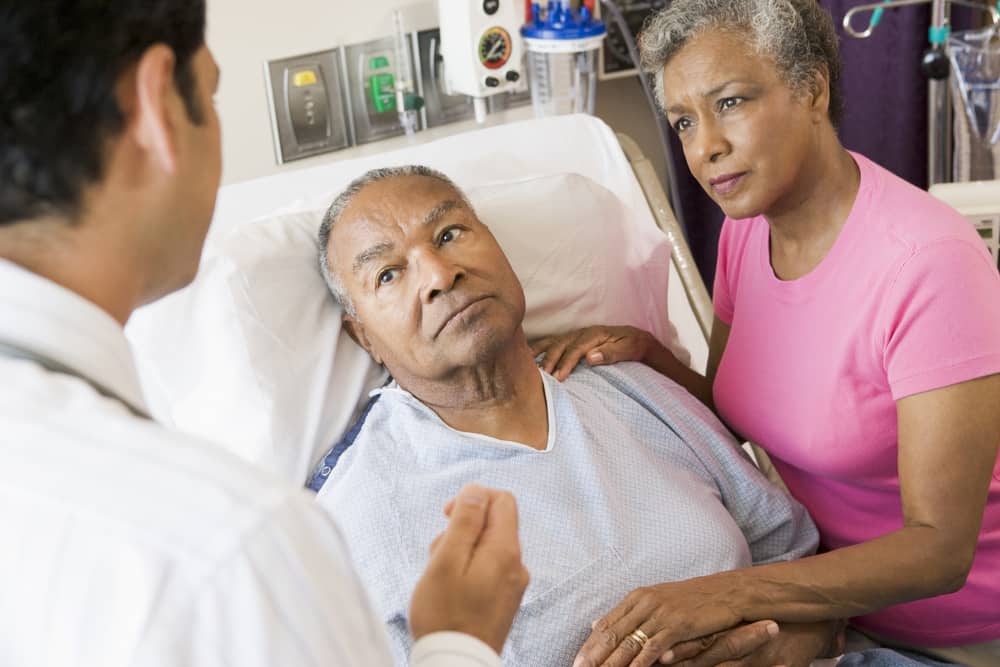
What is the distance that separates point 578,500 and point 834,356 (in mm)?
405

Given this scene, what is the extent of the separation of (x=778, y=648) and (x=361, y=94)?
4.84ft

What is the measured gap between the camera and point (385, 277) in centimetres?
170

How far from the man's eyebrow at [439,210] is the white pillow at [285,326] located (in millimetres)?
188

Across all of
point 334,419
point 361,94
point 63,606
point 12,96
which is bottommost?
point 334,419

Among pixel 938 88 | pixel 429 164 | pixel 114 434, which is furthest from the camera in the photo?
pixel 938 88

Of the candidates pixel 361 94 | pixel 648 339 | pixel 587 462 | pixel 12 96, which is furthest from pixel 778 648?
pixel 361 94

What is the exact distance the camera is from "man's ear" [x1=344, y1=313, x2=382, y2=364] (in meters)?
1.79

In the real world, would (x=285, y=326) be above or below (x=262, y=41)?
below

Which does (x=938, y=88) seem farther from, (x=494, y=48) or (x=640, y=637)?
(x=640, y=637)

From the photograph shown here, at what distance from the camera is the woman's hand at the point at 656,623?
4.55ft

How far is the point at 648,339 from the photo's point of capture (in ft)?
6.14

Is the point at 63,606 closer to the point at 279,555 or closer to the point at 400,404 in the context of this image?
the point at 279,555

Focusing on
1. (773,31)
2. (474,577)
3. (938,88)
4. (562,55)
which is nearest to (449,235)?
(773,31)

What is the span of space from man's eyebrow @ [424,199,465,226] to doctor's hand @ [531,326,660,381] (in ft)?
0.94
